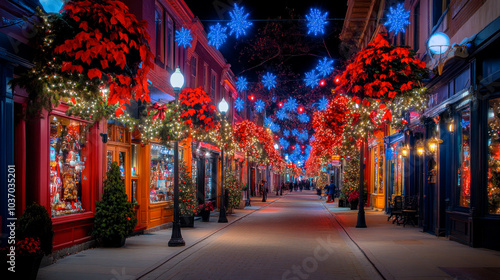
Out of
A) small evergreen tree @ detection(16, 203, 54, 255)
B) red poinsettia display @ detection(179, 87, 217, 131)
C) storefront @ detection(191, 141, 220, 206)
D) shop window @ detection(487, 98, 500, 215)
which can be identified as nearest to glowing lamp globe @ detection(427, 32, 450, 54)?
shop window @ detection(487, 98, 500, 215)

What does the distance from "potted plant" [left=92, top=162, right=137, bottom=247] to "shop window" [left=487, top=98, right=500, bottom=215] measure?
30.9 ft

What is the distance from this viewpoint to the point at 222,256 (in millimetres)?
12586

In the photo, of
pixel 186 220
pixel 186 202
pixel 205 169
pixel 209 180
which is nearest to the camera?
pixel 186 220

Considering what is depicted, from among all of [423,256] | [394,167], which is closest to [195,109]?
[423,256]

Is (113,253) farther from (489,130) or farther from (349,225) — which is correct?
(349,225)

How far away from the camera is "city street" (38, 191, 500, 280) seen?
10000mm

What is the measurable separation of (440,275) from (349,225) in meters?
11.5

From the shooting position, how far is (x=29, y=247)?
26.0 feet

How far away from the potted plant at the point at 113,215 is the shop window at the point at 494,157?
9.40 metres

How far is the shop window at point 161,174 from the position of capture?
19.2 meters

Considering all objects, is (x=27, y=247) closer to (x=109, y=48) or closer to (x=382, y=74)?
(x=109, y=48)

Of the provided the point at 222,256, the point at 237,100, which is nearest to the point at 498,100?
the point at 222,256

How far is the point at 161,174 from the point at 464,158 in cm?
1102

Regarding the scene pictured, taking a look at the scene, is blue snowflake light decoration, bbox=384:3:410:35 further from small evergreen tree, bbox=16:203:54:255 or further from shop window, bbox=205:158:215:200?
small evergreen tree, bbox=16:203:54:255
